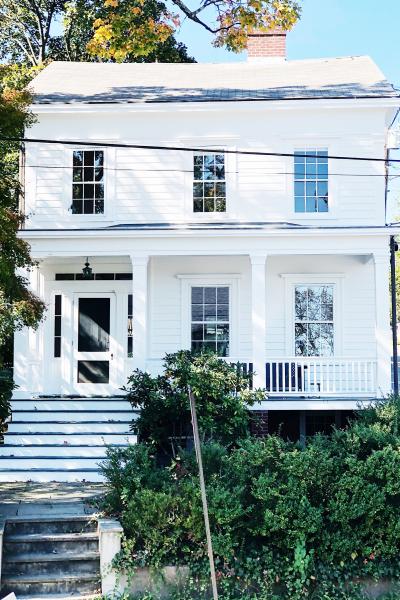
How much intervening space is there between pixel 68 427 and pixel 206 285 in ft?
14.4

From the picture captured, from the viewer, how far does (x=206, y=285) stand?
15188 millimetres

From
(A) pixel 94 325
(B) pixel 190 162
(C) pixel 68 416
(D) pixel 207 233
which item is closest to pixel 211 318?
(D) pixel 207 233

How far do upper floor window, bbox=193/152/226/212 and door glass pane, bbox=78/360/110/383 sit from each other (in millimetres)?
3900

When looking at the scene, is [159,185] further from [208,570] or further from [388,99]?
[208,570]

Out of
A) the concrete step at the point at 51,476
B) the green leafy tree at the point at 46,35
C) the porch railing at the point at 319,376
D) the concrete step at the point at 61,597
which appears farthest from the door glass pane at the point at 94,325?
the green leafy tree at the point at 46,35

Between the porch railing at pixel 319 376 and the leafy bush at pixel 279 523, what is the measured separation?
16.0ft

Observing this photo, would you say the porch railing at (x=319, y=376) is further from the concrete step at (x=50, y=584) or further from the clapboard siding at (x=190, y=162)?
the concrete step at (x=50, y=584)

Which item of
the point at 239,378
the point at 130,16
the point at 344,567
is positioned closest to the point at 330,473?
the point at 344,567

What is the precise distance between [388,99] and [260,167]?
9.51 ft

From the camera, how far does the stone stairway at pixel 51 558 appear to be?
7.81 m

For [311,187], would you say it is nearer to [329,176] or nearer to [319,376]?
[329,176]

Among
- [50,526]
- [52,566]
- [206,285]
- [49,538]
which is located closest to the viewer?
[52,566]

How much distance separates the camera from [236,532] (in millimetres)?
7969

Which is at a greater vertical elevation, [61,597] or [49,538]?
[49,538]
